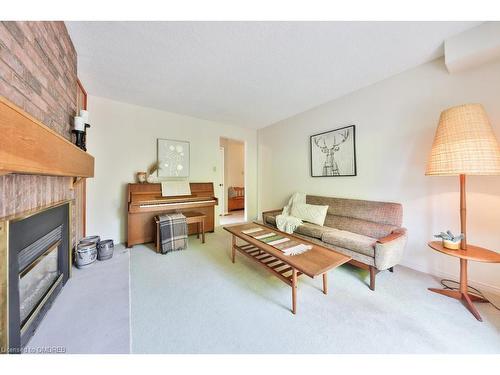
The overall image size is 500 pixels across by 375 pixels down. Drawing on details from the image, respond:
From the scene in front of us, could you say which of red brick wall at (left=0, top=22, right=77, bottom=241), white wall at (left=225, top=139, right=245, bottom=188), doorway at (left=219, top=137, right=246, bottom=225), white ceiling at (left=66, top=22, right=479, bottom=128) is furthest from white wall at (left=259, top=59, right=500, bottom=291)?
white wall at (left=225, top=139, right=245, bottom=188)

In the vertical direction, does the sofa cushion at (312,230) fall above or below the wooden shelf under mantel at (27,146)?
below

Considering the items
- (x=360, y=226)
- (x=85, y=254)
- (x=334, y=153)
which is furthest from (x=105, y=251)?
(x=334, y=153)

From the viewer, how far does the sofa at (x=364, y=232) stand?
1697 millimetres

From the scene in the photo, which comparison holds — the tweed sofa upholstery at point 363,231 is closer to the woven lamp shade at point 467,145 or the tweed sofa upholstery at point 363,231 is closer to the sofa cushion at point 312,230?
the sofa cushion at point 312,230

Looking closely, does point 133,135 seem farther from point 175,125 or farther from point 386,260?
point 386,260

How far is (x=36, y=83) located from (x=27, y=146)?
67 cm

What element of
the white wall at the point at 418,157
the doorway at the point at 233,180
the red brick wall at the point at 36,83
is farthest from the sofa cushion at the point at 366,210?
the red brick wall at the point at 36,83

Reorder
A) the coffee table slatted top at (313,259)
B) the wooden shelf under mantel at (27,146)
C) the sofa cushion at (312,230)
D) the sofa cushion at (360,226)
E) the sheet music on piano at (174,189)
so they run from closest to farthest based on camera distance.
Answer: the wooden shelf under mantel at (27,146) → the coffee table slatted top at (313,259) → the sofa cushion at (360,226) → the sofa cushion at (312,230) → the sheet music on piano at (174,189)

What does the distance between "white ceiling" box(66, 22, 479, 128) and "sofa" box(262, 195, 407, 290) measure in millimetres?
1660

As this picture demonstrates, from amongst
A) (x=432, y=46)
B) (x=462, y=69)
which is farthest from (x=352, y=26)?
(x=462, y=69)

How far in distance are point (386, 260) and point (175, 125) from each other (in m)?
3.71

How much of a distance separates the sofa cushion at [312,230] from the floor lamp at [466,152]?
1.03 meters

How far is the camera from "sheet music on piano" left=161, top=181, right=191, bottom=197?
2.92m

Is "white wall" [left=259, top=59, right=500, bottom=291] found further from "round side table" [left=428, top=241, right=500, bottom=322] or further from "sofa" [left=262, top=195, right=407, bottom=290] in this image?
"round side table" [left=428, top=241, right=500, bottom=322]
